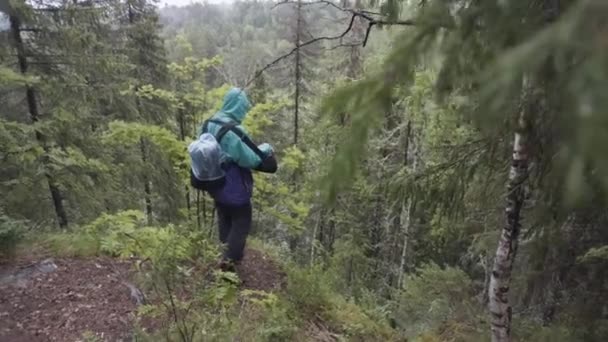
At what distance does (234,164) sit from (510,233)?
8.58ft

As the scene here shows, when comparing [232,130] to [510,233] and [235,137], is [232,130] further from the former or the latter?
[510,233]

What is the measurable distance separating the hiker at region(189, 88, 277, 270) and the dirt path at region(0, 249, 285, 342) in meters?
0.73

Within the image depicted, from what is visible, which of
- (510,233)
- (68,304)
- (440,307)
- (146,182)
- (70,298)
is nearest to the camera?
(510,233)

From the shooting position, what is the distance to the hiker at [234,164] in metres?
4.36

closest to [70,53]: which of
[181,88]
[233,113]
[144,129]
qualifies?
[181,88]

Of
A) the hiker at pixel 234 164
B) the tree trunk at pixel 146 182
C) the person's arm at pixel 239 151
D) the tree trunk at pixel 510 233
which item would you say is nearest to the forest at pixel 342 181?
the tree trunk at pixel 510 233

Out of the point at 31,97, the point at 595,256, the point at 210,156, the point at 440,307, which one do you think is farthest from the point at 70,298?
the point at 31,97

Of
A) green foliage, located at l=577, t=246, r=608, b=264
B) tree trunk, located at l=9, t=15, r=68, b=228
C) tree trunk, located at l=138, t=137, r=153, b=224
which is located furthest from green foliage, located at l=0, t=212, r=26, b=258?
tree trunk, located at l=138, t=137, r=153, b=224

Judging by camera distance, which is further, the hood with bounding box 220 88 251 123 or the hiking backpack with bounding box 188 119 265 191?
the hood with bounding box 220 88 251 123

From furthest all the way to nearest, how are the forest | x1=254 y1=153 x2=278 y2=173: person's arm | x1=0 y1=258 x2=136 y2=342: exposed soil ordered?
x1=254 y1=153 x2=278 y2=173: person's arm < x1=0 y1=258 x2=136 y2=342: exposed soil < the forest

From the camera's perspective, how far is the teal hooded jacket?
435 centimetres

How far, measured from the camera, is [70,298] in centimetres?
418

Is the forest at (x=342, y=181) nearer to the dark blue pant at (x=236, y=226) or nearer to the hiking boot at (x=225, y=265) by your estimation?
the hiking boot at (x=225, y=265)

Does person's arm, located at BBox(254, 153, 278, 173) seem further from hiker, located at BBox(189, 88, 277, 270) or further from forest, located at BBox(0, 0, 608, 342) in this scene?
forest, located at BBox(0, 0, 608, 342)
